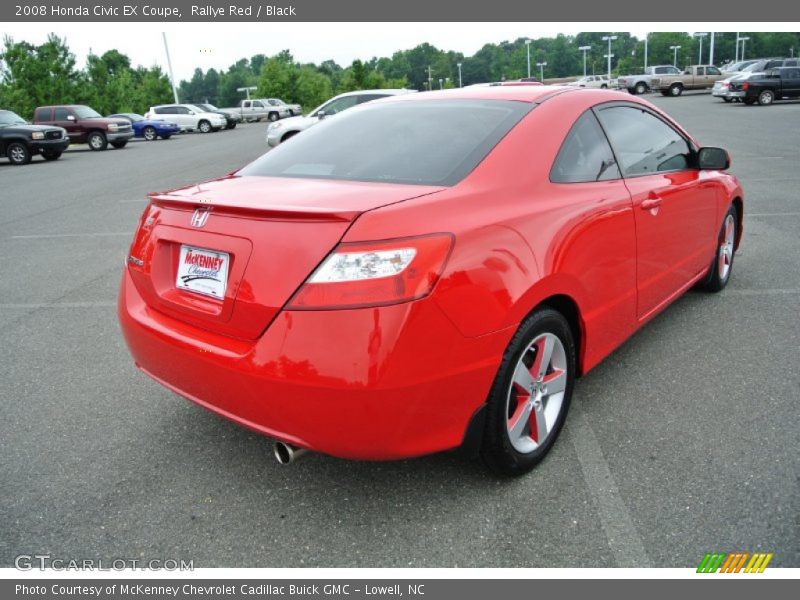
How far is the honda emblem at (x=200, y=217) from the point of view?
2443 millimetres

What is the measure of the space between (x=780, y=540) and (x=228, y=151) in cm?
2085

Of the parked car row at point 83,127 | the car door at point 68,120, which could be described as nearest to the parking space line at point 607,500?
the parked car row at point 83,127

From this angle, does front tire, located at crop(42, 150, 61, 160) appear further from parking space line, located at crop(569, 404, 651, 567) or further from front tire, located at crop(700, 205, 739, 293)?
parking space line, located at crop(569, 404, 651, 567)

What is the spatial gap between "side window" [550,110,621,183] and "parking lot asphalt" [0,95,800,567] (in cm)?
118

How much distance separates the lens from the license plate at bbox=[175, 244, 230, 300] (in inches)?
92.7

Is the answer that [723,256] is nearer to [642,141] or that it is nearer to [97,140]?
[642,141]

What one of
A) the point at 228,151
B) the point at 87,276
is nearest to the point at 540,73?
the point at 228,151

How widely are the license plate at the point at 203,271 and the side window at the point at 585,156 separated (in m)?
1.44

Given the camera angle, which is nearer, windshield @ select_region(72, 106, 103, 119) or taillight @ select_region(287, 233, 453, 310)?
taillight @ select_region(287, 233, 453, 310)

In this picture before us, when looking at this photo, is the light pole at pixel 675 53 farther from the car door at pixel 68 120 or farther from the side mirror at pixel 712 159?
the side mirror at pixel 712 159

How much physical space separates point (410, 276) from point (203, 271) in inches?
34.3

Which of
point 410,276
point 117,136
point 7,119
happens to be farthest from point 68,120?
point 410,276

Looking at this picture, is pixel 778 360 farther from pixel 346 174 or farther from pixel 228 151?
pixel 228 151

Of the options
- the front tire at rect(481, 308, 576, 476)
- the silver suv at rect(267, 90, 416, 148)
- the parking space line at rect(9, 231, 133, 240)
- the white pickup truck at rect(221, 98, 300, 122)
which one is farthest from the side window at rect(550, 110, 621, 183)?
the white pickup truck at rect(221, 98, 300, 122)
